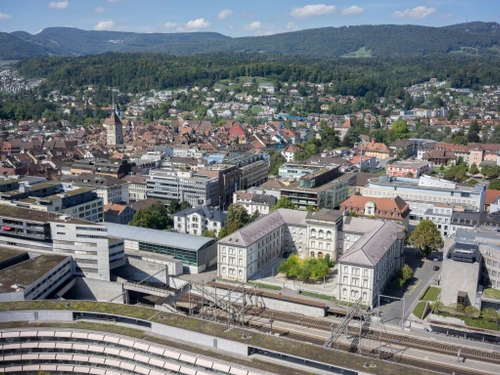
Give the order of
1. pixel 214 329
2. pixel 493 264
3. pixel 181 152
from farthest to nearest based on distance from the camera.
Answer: pixel 181 152
pixel 493 264
pixel 214 329

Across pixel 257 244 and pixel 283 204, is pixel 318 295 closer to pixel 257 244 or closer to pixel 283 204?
pixel 257 244

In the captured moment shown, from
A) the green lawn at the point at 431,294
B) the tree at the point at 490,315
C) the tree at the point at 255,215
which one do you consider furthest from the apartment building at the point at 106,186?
the tree at the point at 490,315

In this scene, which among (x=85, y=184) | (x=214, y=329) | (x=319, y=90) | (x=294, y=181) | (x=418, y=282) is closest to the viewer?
(x=214, y=329)

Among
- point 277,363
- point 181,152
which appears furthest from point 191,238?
point 181,152

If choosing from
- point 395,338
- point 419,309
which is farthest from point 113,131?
point 395,338

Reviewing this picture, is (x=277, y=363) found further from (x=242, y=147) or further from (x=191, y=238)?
(x=242, y=147)

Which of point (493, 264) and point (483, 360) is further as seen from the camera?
point (493, 264)

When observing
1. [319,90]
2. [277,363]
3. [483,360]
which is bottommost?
[483,360]

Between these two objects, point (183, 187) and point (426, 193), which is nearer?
point (426, 193)
